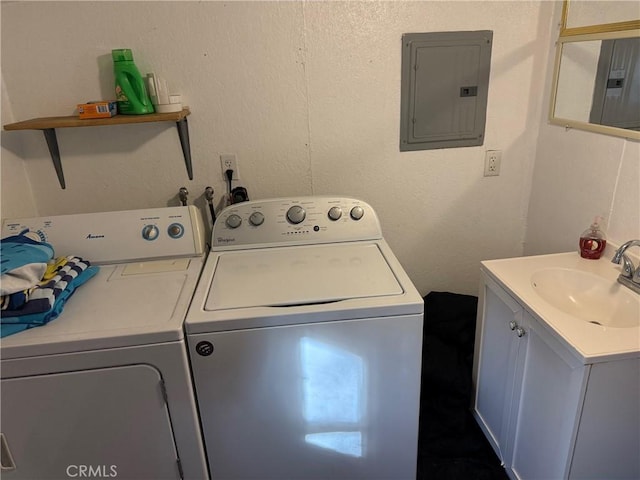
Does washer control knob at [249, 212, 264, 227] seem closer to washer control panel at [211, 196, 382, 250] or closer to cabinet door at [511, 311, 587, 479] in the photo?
washer control panel at [211, 196, 382, 250]

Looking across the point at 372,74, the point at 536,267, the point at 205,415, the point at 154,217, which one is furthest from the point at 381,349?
the point at 372,74

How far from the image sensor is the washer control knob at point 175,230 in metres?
1.74

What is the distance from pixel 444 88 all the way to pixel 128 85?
1259 mm

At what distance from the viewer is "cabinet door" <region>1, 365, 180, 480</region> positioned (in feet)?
4.35

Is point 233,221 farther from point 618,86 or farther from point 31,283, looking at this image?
point 618,86

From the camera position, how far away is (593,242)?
1682 millimetres

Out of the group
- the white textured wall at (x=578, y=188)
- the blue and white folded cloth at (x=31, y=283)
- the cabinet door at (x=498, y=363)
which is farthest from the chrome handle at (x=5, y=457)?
the white textured wall at (x=578, y=188)

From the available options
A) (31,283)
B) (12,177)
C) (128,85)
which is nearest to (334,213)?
(128,85)

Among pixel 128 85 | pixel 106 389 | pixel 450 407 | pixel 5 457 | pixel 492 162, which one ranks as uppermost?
pixel 128 85

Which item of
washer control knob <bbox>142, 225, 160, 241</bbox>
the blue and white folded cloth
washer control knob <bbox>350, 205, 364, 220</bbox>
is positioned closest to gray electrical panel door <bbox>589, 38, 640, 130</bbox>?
washer control knob <bbox>350, 205, 364, 220</bbox>

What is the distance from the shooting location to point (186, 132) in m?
1.92

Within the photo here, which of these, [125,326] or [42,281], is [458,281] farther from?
[42,281]

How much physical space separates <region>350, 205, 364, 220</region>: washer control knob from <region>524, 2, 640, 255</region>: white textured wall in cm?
86

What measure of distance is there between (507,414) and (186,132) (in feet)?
5.40
